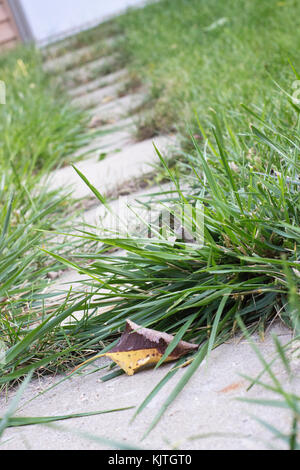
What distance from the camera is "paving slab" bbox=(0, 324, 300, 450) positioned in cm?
81

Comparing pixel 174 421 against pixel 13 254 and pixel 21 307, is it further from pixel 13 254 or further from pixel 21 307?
pixel 13 254

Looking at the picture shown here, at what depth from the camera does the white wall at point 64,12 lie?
24.3 feet

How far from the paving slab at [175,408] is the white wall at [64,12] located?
6948 millimetres

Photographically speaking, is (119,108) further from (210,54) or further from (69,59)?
(69,59)

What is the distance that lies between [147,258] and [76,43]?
5.55 metres

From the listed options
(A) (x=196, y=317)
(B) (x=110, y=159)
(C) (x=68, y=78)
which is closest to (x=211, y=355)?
(A) (x=196, y=317)

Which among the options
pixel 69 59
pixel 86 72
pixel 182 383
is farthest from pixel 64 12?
pixel 182 383

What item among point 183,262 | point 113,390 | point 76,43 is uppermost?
point 76,43

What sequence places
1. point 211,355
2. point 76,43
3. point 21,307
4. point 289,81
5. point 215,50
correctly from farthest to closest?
point 76,43 → point 215,50 → point 289,81 → point 21,307 → point 211,355

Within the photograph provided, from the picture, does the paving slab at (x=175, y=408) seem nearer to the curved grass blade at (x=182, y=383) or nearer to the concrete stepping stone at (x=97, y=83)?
the curved grass blade at (x=182, y=383)

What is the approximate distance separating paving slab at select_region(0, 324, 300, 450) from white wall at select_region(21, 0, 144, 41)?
6.95 meters

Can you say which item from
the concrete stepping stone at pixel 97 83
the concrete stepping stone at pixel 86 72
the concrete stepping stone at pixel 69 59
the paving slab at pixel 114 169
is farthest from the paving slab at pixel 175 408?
the concrete stepping stone at pixel 69 59

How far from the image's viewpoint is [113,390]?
1072 millimetres

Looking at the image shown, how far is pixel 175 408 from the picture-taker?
36.8 inches
